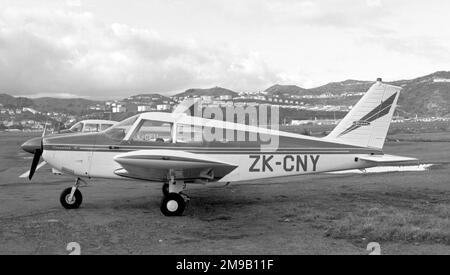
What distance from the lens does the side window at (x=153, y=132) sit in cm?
960

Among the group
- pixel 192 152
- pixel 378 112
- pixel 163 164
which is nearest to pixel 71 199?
pixel 163 164

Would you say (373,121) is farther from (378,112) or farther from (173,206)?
(173,206)

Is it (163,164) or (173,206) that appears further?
(173,206)

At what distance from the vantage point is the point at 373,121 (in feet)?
35.7

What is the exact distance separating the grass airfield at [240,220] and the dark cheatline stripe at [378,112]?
1.80 metres

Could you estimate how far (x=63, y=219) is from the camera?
8250 millimetres

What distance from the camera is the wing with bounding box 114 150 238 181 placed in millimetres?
8594

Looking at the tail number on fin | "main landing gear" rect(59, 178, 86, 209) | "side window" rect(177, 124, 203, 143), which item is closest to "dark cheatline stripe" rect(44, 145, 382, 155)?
Result: the tail number on fin

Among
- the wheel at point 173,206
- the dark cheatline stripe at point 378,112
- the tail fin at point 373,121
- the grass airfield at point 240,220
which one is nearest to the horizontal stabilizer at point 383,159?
the tail fin at point 373,121

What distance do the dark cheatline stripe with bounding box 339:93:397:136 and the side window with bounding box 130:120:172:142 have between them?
4.36 meters

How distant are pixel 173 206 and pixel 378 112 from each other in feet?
18.6

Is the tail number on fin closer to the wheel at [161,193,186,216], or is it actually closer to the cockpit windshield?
the wheel at [161,193,186,216]
